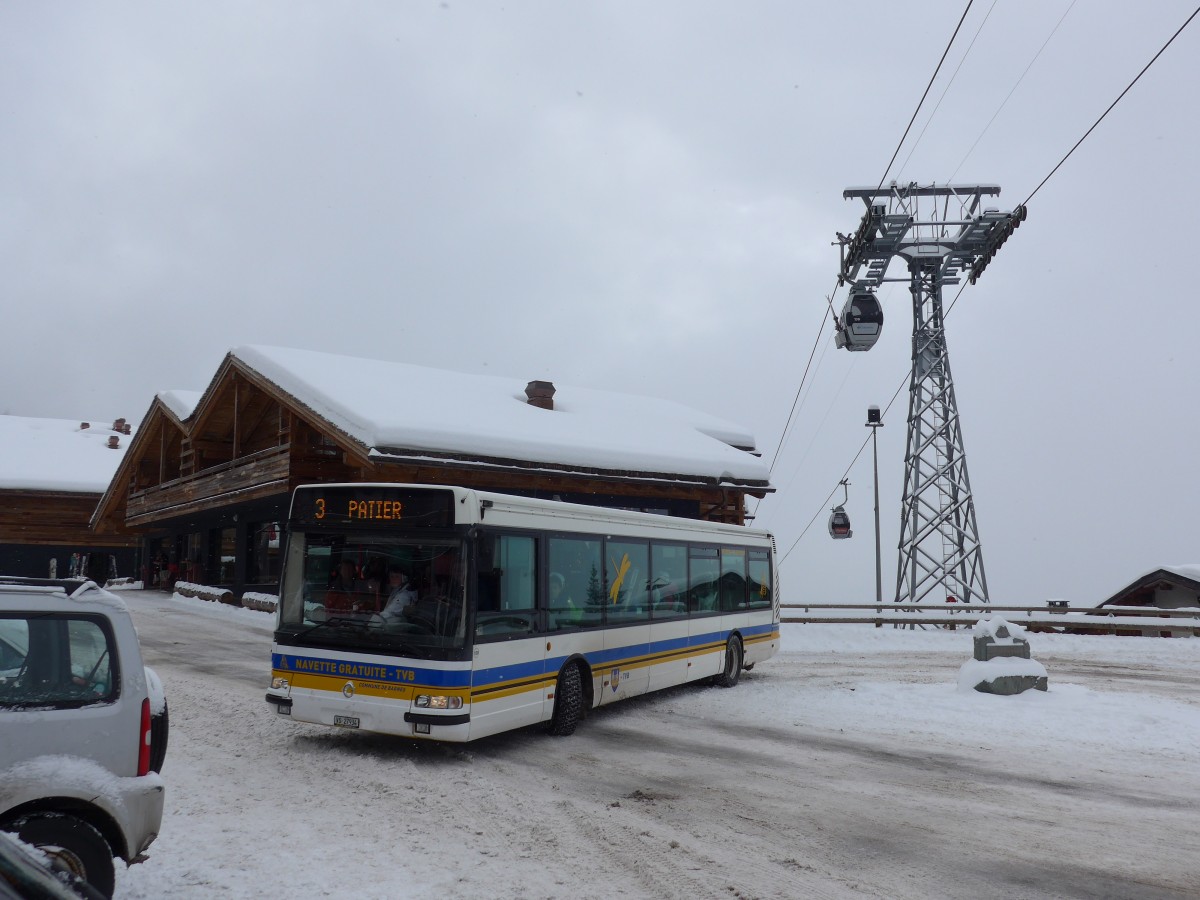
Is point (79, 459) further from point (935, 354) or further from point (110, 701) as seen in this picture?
point (110, 701)

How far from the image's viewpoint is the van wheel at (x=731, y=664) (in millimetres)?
14805

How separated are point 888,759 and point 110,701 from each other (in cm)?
773

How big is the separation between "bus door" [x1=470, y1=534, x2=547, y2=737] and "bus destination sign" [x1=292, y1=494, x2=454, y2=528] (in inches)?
23.8

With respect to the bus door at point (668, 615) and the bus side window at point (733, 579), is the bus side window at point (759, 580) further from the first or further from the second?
the bus door at point (668, 615)

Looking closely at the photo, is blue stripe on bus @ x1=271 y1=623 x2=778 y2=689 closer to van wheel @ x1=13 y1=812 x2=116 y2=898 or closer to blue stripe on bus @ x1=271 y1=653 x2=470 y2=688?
blue stripe on bus @ x1=271 y1=653 x2=470 y2=688

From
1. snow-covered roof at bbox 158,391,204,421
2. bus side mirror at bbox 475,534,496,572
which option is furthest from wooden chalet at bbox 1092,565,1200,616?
snow-covered roof at bbox 158,391,204,421

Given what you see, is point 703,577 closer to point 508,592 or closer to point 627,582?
point 627,582

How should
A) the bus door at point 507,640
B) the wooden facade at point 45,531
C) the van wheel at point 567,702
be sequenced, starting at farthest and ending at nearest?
the wooden facade at point 45,531, the van wheel at point 567,702, the bus door at point 507,640

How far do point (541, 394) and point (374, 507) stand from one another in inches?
703

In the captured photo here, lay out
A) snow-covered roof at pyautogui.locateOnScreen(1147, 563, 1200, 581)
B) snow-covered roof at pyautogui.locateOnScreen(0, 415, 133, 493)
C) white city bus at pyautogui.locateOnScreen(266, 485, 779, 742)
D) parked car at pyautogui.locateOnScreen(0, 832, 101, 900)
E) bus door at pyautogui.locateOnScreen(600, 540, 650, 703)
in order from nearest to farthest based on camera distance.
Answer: parked car at pyautogui.locateOnScreen(0, 832, 101, 900)
white city bus at pyautogui.locateOnScreen(266, 485, 779, 742)
bus door at pyautogui.locateOnScreen(600, 540, 650, 703)
snow-covered roof at pyautogui.locateOnScreen(1147, 563, 1200, 581)
snow-covered roof at pyautogui.locateOnScreen(0, 415, 133, 493)

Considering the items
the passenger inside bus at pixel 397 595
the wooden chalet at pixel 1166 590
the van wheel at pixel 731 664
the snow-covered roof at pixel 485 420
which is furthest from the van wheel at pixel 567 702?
the wooden chalet at pixel 1166 590

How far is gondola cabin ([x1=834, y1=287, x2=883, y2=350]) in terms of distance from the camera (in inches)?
872

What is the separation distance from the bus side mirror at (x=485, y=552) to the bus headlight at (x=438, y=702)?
4.24ft

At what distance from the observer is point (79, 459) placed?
48281 mm
